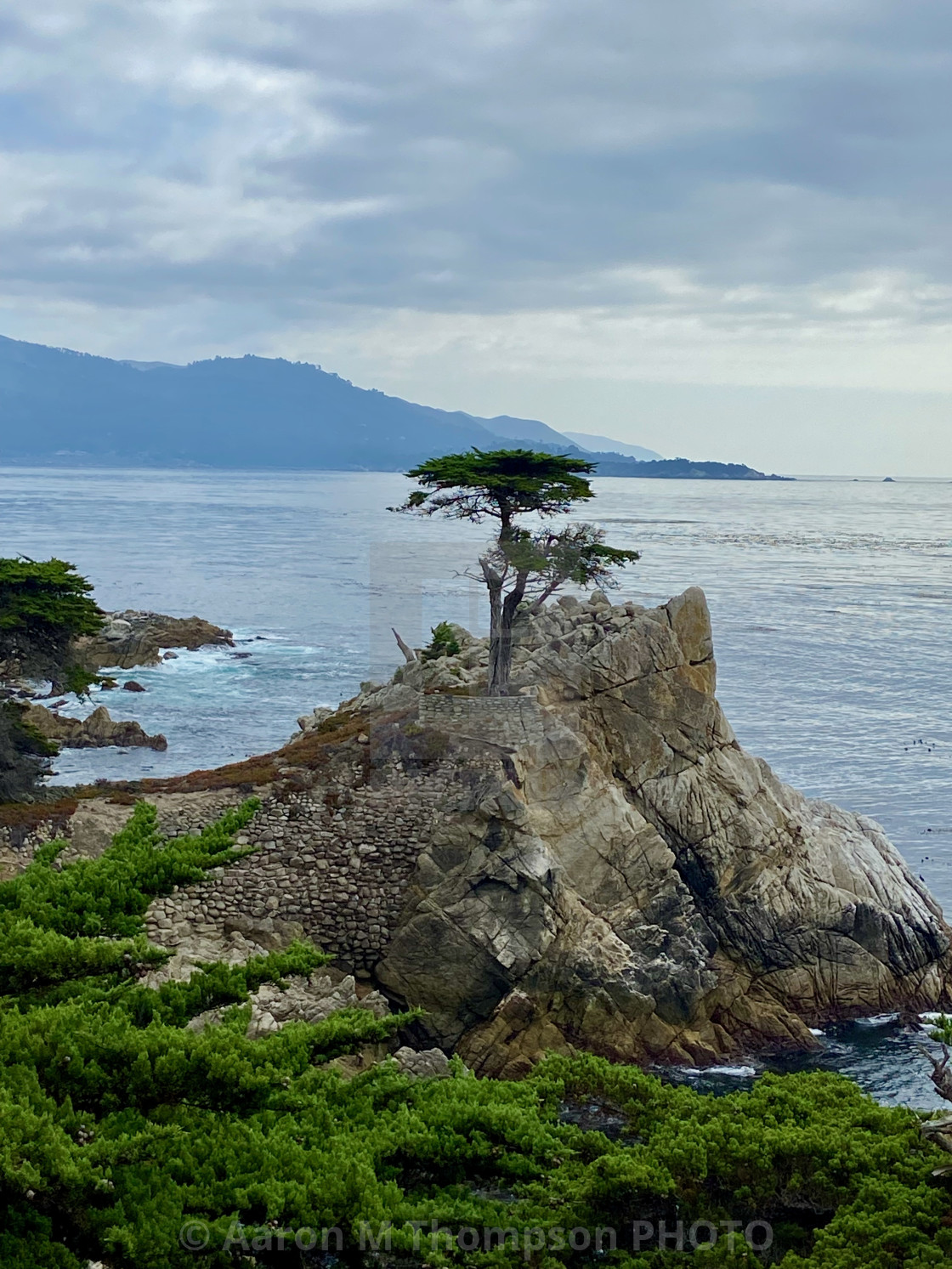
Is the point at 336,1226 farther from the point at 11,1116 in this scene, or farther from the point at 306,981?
the point at 306,981

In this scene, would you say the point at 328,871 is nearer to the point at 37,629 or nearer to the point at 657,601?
the point at 37,629

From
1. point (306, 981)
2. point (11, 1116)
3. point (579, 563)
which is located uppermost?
point (579, 563)

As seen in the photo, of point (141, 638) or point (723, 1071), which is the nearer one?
point (723, 1071)

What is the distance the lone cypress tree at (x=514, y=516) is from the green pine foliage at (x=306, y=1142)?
1269 cm

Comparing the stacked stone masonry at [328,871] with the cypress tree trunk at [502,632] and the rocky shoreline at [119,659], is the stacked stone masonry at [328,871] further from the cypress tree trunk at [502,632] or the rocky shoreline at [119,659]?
the rocky shoreline at [119,659]

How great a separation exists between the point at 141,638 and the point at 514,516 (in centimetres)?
2745

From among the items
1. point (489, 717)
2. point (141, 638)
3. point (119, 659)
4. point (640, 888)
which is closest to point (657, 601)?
point (141, 638)

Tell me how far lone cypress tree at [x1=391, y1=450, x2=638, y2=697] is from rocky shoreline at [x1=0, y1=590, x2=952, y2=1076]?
110 centimetres

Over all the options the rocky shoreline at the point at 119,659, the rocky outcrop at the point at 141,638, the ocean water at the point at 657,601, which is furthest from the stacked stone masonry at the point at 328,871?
the rocky outcrop at the point at 141,638

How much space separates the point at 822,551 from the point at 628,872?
3059 inches

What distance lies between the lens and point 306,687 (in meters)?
39.9

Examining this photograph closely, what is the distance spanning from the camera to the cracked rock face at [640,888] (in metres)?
16.4

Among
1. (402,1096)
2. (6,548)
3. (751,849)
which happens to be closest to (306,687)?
(751,849)

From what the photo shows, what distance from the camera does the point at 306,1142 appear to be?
325 inches
